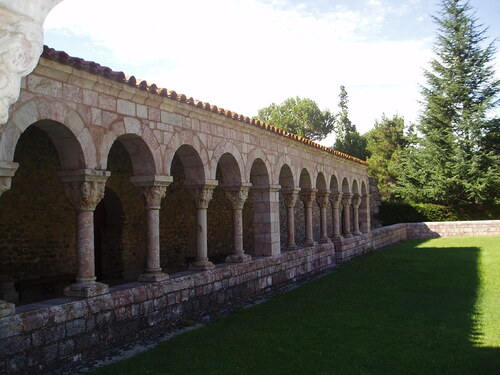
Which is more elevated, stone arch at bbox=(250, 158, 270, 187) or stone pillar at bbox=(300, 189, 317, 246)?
stone arch at bbox=(250, 158, 270, 187)

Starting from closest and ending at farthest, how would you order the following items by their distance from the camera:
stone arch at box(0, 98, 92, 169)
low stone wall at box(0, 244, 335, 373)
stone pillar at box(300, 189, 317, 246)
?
low stone wall at box(0, 244, 335, 373), stone arch at box(0, 98, 92, 169), stone pillar at box(300, 189, 317, 246)

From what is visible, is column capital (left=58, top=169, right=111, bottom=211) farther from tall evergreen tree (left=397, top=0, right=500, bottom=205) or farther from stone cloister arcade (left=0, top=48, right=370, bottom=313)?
tall evergreen tree (left=397, top=0, right=500, bottom=205)

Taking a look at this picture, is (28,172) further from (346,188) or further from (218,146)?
(346,188)

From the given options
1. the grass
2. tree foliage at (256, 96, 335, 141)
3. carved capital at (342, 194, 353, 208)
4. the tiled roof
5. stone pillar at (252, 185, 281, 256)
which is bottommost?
the grass

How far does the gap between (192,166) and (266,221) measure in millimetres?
2636

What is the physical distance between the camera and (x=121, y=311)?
5859 mm

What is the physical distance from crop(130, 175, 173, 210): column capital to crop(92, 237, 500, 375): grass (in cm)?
193

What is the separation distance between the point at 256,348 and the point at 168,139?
10.8 ft

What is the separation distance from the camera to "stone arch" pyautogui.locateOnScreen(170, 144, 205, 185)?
7867mm

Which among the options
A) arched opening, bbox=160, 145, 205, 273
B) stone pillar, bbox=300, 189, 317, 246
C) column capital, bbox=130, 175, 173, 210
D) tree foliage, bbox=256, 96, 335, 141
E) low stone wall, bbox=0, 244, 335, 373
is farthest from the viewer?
tree foliage, bbox=256, 96, 335, 141

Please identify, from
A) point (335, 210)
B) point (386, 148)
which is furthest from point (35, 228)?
point (386, 148)

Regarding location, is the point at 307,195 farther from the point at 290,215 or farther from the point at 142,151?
the point at 142,151

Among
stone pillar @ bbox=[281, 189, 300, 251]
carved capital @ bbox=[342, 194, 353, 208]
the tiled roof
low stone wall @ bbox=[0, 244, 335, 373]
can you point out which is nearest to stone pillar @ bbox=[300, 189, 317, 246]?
stone pillar @ bbox=[281, 189, 300, 251]

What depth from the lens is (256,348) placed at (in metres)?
→ 5.57
